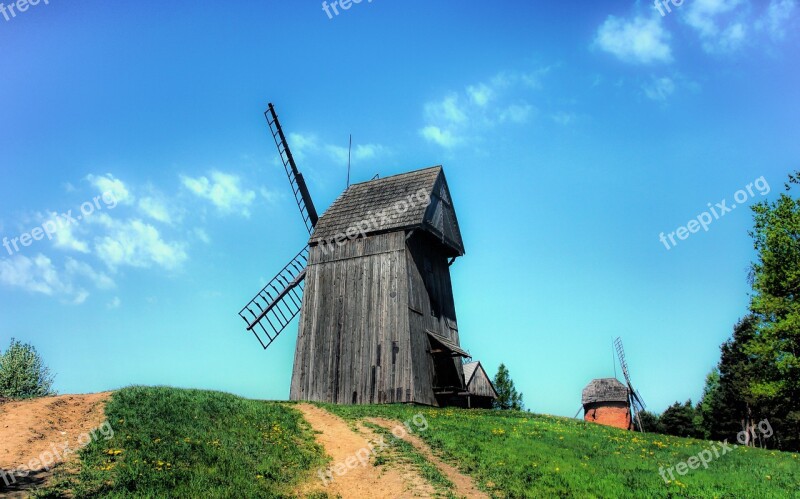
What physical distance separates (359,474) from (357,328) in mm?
12862

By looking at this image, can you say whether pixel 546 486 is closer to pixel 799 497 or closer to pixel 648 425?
pixel 799 497

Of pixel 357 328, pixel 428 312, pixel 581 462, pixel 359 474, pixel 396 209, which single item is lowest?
pixel 359 474

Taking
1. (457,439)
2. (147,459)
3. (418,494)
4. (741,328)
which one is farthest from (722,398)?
(147,459)

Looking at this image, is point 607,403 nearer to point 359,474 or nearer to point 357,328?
point 357,328

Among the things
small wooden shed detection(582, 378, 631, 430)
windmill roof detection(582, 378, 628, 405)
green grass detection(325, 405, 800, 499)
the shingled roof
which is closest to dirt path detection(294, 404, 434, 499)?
green grass detection(325, 405, 800, 499)

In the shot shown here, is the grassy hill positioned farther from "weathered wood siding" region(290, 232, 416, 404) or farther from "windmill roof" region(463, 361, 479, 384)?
"windmill roof" region(463, 361, 479, 384)

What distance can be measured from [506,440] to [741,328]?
4612cm

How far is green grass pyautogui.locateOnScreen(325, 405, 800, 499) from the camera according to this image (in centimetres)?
1250

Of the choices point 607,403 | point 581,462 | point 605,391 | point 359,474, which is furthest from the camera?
point 605,391

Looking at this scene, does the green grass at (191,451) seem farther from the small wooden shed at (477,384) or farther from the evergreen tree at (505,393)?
the evergreen tree at (505,393)

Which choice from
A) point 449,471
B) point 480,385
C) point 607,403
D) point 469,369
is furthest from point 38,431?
point 607,403

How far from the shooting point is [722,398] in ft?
179

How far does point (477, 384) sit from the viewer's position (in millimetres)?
45594

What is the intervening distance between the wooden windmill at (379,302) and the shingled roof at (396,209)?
69 millimetres
